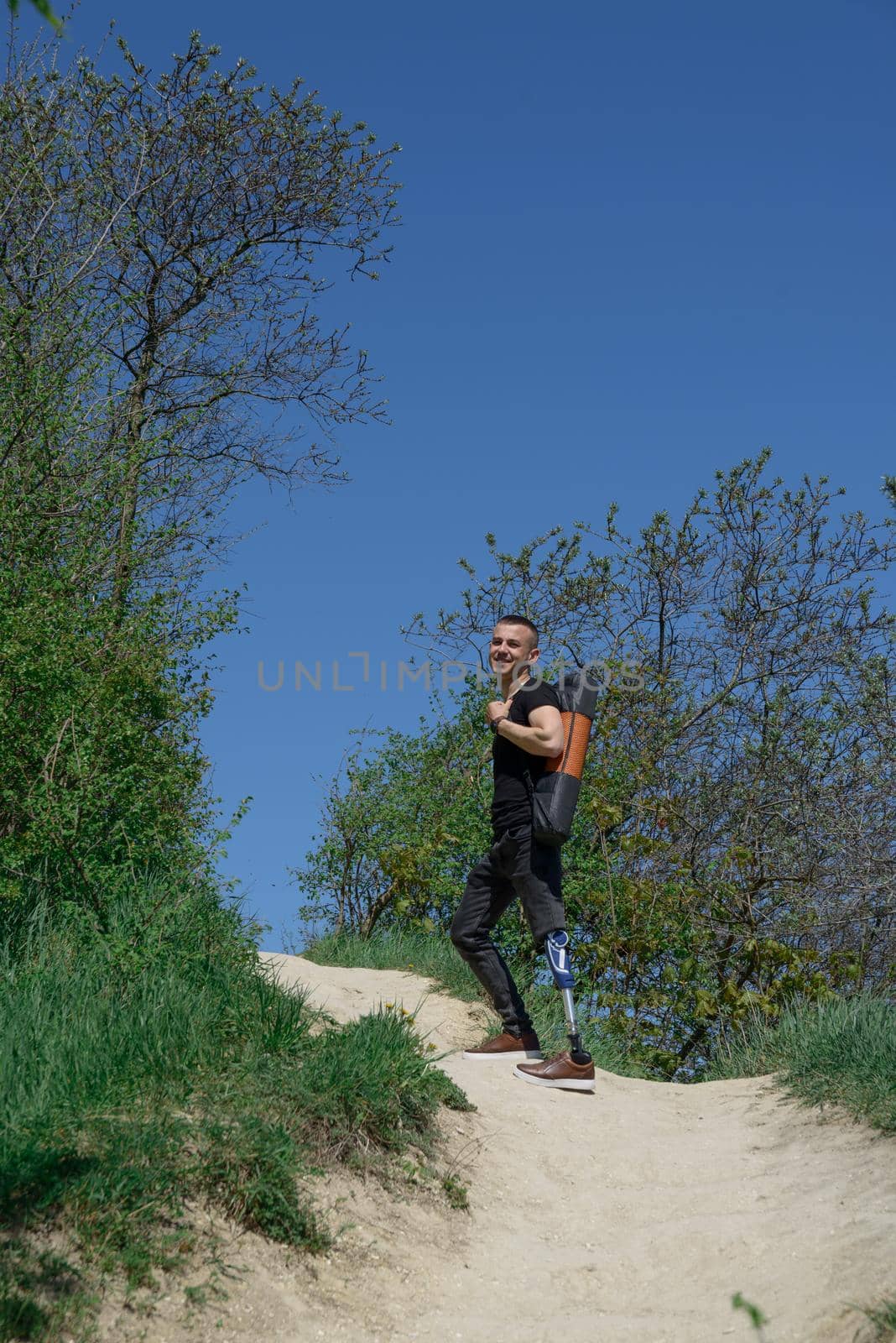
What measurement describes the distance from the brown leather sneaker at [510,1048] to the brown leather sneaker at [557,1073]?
0.21 meters

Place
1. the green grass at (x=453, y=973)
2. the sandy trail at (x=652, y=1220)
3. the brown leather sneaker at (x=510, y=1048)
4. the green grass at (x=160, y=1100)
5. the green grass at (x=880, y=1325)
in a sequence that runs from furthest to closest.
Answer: the green grass at (x=453, y=973) → the brown leather sneaker at (x=510, y=1048) → the sandy trail at (x=652, y=1220) → the green grass at (x=160, y=1100) → the green grass at (x=880, y=1325)

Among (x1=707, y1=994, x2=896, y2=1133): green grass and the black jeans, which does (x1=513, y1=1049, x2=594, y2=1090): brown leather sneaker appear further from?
(x1=707, y1=994, x2=896, y2=1133): green grass

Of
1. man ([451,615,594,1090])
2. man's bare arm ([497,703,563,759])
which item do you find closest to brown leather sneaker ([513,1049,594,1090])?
man ([451,615,594,1090])

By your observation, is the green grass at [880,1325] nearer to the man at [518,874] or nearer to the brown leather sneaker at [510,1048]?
the man at [518,874]

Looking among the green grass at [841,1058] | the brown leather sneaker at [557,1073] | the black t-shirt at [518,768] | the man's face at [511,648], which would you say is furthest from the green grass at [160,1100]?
the man's face at [511,648]

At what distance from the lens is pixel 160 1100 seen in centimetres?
436

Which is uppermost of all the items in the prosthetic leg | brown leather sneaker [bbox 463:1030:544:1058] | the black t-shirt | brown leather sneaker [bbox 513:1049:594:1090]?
the black t-shirt

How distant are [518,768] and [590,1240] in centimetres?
263

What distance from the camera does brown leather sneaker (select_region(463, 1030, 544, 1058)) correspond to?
23.0 ft

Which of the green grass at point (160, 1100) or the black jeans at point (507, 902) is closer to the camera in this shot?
the green grass at point (160, 1100)

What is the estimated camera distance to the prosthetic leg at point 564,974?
6723mm

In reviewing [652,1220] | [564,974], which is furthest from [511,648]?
[652,1220]

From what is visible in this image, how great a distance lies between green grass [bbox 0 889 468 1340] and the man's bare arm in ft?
5.97

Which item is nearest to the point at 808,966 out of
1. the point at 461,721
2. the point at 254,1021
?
the point at 461,721
